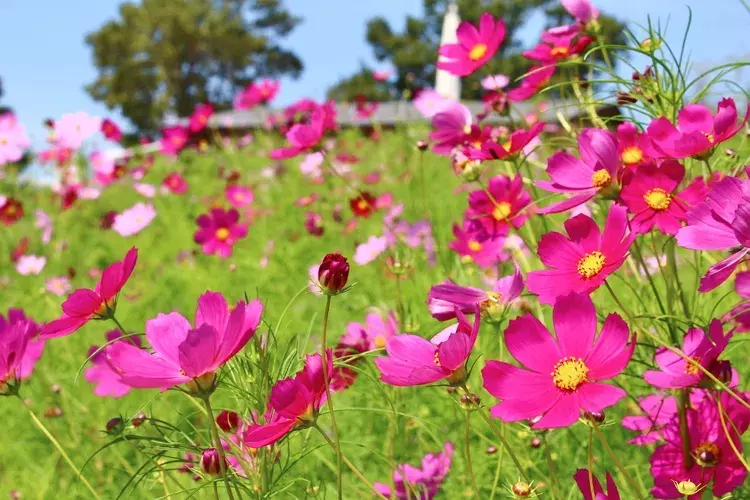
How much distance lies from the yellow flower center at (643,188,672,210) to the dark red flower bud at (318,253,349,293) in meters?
0.35

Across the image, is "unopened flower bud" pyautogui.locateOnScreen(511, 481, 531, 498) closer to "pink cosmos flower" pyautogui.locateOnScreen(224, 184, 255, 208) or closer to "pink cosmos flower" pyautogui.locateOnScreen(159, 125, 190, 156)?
"pink cosmos flower" pyautogui.locateOnScreen(224, 184, 255, 208)

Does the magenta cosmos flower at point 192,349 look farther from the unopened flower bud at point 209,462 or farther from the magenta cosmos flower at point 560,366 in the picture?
the magenta cosmos flower at point 560,366

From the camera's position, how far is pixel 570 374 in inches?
25.7

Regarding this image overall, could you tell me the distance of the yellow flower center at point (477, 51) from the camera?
1.30 metres

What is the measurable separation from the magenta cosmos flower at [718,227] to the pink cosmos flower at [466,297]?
7.8 inches

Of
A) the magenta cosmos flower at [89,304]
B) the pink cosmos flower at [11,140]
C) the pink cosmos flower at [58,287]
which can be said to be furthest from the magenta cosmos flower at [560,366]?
the pink cosmos flower at [11,140]

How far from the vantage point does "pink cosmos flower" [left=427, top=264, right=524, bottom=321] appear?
31.0 inches

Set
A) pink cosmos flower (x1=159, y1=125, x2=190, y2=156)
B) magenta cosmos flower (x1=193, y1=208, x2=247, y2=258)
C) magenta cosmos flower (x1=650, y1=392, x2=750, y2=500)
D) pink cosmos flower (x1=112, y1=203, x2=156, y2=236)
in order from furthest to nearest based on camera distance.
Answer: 1. pink cosmos flower (x1=159, y1=125, x2=190, y2=156)
2. pink cosmos flower (x1=112, y1=203, x2=156, y2=236)
3. magenta cosmos flower (x1=193, y1=208, x2=247, y2=258)
4. magenta cosmos flower (x1=650, y1=392, x2=750, y2=500)

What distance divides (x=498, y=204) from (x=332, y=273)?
59cm

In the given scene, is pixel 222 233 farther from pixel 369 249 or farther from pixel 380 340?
pixel 380 340

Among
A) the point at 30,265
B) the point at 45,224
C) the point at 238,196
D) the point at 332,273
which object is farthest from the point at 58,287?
the point at 332,273

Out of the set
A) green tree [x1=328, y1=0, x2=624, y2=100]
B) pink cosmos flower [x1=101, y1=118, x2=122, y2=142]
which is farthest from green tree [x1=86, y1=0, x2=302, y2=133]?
pink cosmos flower [x1=101, y1=118, x2=122, y2=142]

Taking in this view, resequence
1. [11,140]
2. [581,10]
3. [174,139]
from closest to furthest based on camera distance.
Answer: [581,10] → [11,140] → [174,139]

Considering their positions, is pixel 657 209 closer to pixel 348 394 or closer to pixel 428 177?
pixel 348 394
